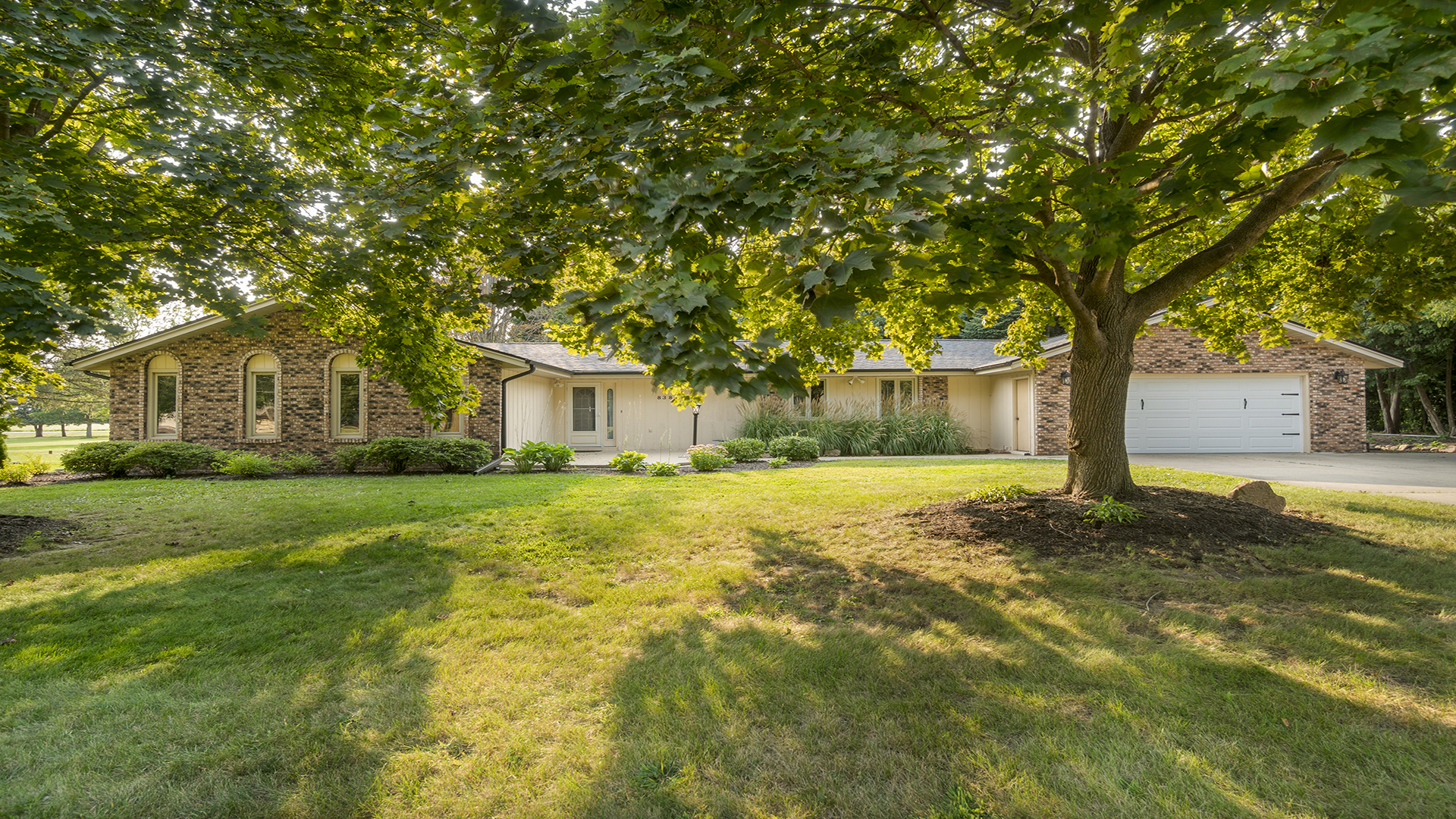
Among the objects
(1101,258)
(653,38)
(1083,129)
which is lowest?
(1101,258)

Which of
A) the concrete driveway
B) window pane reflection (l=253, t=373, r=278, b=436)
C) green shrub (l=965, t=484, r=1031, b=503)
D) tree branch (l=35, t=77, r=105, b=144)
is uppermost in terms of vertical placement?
tree branch (l=35, t=77, r=105, b=144)

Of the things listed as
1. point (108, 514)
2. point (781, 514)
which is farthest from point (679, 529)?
point (108, 514)

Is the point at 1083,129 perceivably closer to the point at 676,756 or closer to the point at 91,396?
the point at 676,756

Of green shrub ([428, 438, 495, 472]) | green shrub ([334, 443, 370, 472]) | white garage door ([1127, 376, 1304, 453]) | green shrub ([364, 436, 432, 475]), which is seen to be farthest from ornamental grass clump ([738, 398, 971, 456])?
green shrub ([334, 443, 370, 472])

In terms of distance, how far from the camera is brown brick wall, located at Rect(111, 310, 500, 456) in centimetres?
1404

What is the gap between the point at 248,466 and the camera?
1158cm

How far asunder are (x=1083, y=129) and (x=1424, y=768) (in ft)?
17.5

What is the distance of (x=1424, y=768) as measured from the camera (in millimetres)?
2268

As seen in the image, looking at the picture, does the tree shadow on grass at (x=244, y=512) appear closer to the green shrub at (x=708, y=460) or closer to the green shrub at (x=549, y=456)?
the green shrub at (x=549, y=456)

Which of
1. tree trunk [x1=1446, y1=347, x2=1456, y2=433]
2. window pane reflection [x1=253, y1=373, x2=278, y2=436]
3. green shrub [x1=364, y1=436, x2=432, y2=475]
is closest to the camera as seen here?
green shrub [x1=364, y1=436, x2=432, y2=475]

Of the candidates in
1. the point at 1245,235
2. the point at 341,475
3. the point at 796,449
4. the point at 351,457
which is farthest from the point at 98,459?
the point at 1245,235

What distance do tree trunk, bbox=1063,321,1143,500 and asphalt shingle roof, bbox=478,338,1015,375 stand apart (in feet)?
33.2

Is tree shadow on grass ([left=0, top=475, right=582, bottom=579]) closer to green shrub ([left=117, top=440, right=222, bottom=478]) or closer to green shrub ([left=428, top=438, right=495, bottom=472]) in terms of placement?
green shrub ([left=117, top=440, right=222, bottom=478])

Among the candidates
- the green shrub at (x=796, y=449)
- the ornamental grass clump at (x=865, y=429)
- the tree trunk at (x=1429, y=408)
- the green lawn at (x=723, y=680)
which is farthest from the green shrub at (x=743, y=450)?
the tree trunk at (x=1429, y=408)
